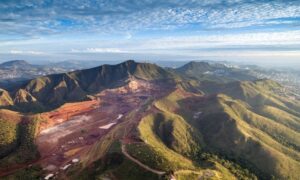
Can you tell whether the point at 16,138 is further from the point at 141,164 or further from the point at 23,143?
the point at 141,164

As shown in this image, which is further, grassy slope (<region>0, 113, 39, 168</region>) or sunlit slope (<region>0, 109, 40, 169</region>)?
sunlit slope (<region>0, 109, 40, 169</region>)

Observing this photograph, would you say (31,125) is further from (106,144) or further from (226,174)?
(226,174)

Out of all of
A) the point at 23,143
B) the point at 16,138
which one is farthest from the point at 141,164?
the point at 16,138

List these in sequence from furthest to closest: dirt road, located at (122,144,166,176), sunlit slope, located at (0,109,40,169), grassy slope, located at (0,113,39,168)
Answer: sunlit slope, located at (0,109,40,169)
grassy slope, located at (0,113,39,168)
dirt road, located at (122,144,166,176)

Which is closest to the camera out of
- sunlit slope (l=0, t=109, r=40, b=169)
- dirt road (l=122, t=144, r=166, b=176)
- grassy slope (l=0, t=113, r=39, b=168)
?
dirt road (l=122, t=144, r=166, b=176)

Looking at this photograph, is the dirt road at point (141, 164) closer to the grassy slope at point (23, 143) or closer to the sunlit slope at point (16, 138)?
the sunlit slope at point (16, 138)

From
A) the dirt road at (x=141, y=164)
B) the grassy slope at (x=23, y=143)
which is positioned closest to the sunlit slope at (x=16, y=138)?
the grassy slope at (x=23, y=143)

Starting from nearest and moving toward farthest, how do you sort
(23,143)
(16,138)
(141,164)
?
1. (141,164)
2. (23,143)
3. (16,138)

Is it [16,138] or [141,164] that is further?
[16,138]

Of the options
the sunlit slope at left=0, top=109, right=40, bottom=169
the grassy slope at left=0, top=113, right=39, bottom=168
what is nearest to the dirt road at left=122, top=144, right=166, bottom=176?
the sunlit slope at left=0, top=109, right=40, bottom=169

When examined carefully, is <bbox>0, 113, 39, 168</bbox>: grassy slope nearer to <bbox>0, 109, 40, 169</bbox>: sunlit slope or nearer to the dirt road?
<bbox>0, 109, 40, 169</bbox>: sunlit slope

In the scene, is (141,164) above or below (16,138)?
above
